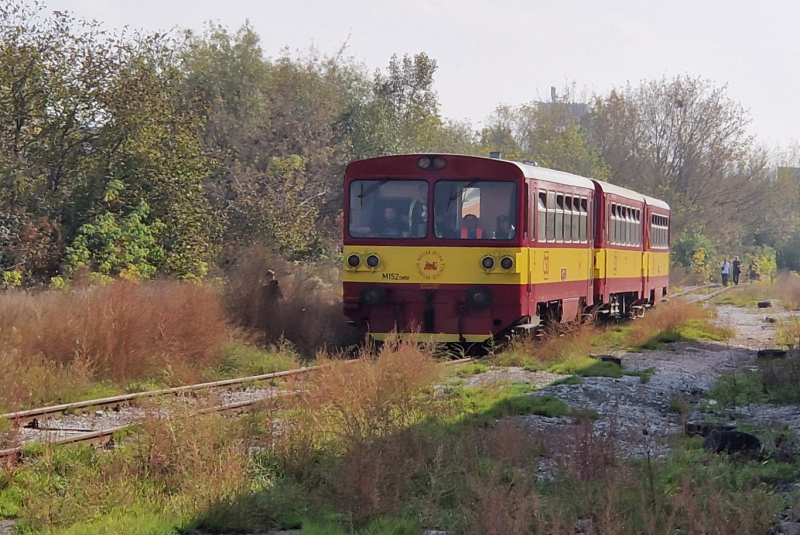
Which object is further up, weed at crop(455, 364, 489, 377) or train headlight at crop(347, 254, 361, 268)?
train headlight at crop(347, 254, 361, 268)

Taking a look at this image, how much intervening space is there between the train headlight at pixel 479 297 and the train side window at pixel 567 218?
2.87m

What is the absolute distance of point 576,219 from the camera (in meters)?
19.3

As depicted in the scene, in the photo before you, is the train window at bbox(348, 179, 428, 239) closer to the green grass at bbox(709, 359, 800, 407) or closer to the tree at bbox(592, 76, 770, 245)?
→ the green grass at bbox(709, 359, 800, 407)

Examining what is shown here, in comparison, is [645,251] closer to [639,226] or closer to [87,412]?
[639,226]

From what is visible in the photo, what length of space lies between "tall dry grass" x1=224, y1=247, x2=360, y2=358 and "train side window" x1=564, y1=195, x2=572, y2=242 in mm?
3986

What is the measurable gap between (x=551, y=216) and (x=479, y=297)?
2322 mm

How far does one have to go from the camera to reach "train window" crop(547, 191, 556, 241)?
1750cm

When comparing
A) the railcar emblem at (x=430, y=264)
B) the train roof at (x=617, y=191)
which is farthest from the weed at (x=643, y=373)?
the train roof at (x=617, y=191)

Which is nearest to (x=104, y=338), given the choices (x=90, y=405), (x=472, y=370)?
(x=90, y=405)

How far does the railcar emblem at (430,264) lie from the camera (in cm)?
1647

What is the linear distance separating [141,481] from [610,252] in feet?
51.5

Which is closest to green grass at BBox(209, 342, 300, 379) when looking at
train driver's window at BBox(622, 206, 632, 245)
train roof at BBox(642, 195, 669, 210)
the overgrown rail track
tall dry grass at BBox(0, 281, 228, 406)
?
tall dry grass at BBox(0, 281, 228, 406)

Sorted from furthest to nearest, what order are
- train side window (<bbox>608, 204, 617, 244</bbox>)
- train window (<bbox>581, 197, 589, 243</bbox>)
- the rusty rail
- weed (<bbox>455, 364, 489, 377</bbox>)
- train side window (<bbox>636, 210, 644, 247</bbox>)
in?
train side window (<bbox>636, 210, 644, 247</bbox>) < train side window (<bbox>608, 204, 617, 244</bbox>) < train window (<bbox>581, 197, 589, 243</bbox>) < weed (<bbox>455, 364, 489, 377</bbox>) < the rusty rail

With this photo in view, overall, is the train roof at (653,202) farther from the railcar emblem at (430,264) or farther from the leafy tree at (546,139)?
the leafy tree at (546,139)
